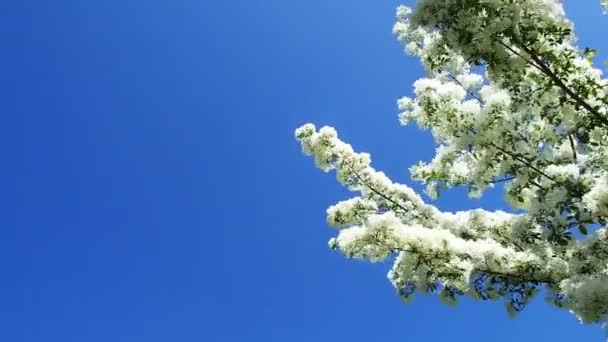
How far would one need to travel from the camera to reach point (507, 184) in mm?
8336

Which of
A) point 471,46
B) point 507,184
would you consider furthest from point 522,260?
point 471,46

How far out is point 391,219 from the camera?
7738 mm

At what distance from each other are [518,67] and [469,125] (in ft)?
3.53

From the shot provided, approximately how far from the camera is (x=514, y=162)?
25.7 ft

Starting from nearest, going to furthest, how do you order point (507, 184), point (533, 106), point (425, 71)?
point (533, 106)
point (507, 184)
point (425, 71)

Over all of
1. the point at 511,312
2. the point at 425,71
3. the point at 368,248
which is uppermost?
the point at 425,71

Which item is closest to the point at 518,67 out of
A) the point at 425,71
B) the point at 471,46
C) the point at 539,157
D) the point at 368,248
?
the point at 471,46

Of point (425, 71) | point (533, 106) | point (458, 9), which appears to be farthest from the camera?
point (425, 71)

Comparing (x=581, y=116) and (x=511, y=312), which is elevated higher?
(x=581, y=116)

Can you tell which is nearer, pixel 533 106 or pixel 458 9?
pixel 458 9

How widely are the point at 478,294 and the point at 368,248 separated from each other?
1396mm

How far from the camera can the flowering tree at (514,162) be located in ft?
22.5

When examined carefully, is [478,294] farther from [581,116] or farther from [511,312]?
[581,116]

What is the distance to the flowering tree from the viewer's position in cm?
686
